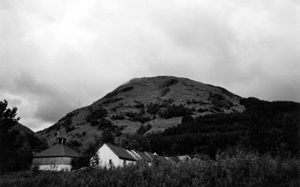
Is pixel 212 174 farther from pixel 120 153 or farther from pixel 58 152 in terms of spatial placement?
pixel 58 152

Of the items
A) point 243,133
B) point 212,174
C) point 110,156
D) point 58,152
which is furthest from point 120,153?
point 243,133

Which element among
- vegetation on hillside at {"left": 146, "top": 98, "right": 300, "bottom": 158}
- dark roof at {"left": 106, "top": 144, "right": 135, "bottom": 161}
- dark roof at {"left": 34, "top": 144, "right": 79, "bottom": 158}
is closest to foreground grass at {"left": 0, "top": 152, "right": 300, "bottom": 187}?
vegetation on hillside at {"left": 146, "top": 98, "right": 300, "bottom": 158}

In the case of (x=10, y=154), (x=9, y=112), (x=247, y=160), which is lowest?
(x=247, y=160)

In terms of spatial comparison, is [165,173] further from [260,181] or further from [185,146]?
[185,146]

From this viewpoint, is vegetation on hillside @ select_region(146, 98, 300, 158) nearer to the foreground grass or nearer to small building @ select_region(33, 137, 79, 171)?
the foreground grass

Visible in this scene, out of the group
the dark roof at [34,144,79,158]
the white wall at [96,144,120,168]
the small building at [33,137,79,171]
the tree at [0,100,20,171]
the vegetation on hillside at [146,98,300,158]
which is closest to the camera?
the vegetation on hillside at [146,98,300,158]

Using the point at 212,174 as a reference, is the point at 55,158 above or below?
above

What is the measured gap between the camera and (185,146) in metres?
122

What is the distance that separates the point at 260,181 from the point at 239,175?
155 centimetres

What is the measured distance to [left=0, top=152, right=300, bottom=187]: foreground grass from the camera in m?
15.8

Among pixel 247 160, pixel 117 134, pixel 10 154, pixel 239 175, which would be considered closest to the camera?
pixel 239 175

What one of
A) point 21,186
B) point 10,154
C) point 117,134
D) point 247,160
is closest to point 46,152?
point 10,154

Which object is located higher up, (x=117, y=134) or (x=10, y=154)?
(x=117, y=134)

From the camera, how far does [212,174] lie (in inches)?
685
